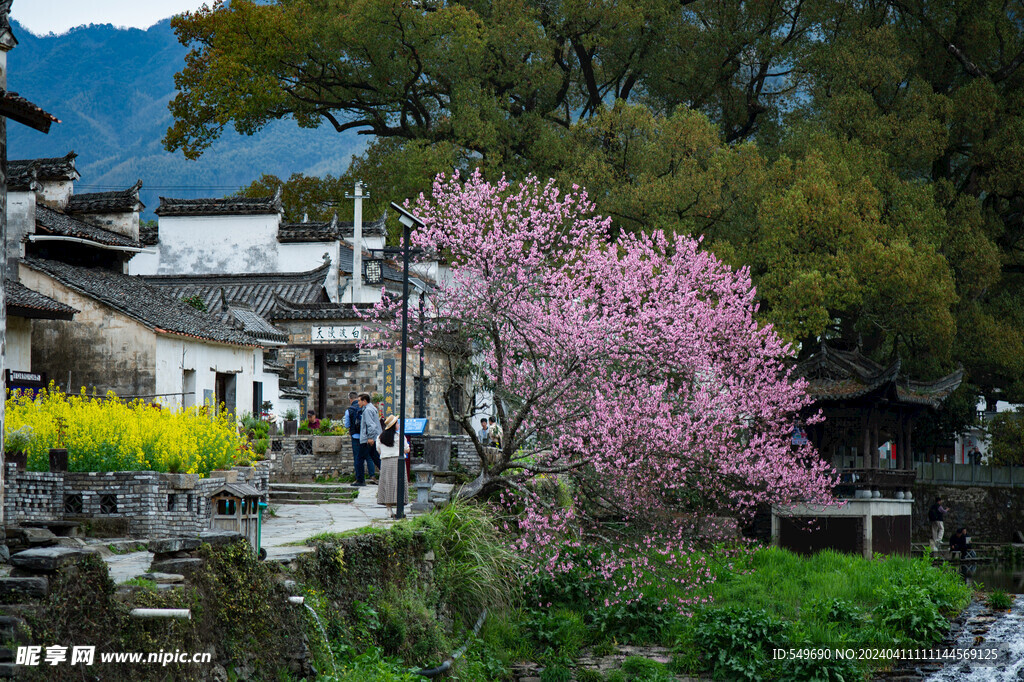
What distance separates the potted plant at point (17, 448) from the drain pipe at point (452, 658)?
6088 millimetres

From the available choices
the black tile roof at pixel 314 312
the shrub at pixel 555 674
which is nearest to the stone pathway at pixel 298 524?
the shrub at pixel 555 674

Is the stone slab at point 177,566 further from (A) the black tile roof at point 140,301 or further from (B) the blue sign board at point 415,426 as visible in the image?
(A) the black tile roof at point 140,301

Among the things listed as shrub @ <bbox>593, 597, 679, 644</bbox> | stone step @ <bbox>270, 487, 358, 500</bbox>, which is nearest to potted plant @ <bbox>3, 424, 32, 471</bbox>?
stone step @ <bbox>270, 487, 358, 500</bbox>

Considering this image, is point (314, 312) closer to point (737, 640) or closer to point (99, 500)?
point (737, 640)

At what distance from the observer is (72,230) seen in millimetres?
23797

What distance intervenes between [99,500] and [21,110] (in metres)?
5.10

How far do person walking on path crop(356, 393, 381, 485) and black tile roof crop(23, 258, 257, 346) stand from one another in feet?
15.9

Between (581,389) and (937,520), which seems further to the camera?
(937,520)

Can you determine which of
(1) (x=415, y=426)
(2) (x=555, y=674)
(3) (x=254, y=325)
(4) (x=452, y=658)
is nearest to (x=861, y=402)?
(1) (x=415, y=426)

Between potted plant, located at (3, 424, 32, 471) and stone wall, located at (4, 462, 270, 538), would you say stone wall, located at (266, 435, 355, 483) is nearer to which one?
potted plant, located at (3, 424, 32, 471)

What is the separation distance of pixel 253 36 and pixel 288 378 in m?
14.4

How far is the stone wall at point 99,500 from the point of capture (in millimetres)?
13562

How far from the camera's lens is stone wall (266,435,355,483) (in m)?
25.2

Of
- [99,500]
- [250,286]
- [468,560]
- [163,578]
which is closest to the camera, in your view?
[163,578]
